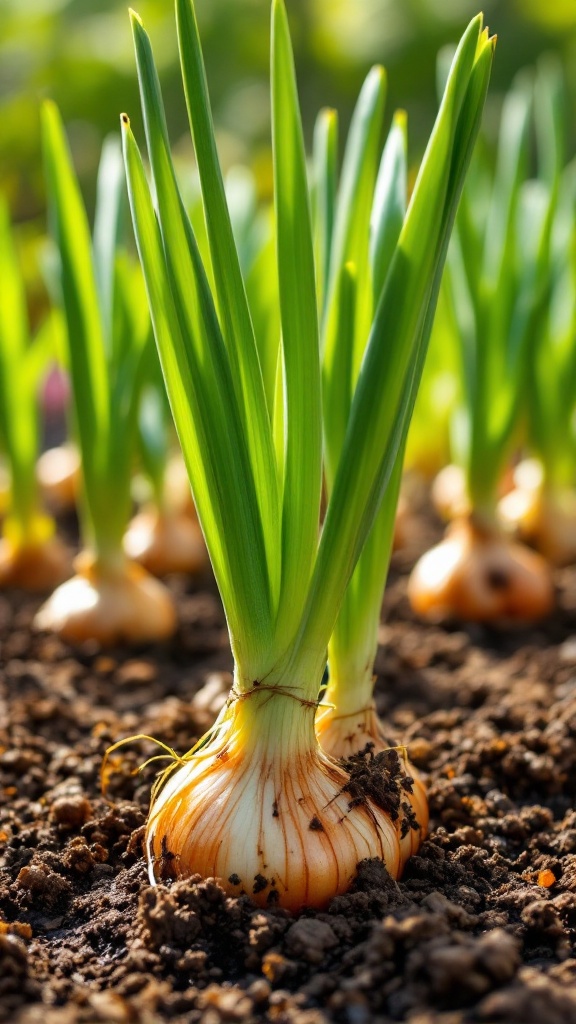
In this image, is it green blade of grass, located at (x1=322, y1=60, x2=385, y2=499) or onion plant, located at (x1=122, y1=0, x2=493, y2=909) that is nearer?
onion plant, located at (x1=122, y1=0, x2=493, y2=909)

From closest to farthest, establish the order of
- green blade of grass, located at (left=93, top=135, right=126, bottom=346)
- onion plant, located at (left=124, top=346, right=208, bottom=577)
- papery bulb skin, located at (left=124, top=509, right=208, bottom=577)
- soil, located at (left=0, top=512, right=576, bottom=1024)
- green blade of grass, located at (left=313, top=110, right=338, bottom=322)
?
soil, located at (left=0, top=512, right=576, bottom=1024), green blade of grass, located at (left=313, top=110, right=338, bottom=322), green blade of grass, located at (left=93, top=135, right=126, bottom=346), onion plant, located at (left=124, top=346, right=208, bottom=577), papery bulb skin, located at (left=124, top=509, right=208, bottom=577)

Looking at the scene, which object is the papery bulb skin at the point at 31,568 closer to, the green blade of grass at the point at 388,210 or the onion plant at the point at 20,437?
the onion plant at the point at 20,437

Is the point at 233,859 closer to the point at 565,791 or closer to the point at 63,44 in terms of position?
the point at 565,791

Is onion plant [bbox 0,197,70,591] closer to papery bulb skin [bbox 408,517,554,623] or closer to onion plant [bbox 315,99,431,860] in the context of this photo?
papery bulb skin [bbox 408,517,554,623]

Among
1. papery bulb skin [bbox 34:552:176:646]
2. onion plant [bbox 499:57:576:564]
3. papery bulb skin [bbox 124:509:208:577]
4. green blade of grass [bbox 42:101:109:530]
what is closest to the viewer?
green blade of grass [bbox 42:101:109:530]

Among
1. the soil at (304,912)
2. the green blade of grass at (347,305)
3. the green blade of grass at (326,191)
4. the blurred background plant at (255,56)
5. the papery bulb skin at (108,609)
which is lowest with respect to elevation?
the soil at (304,912)

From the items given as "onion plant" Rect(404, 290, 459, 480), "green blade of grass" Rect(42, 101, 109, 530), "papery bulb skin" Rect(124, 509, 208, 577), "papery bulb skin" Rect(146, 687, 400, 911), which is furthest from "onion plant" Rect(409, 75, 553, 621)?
"papery bulb skin" Rect(146, 687, 400, 911)

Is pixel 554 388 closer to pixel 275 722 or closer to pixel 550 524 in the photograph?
pixel 550 524

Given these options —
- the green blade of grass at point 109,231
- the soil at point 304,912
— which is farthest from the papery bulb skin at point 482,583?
the green blade of grass at point 109,231
